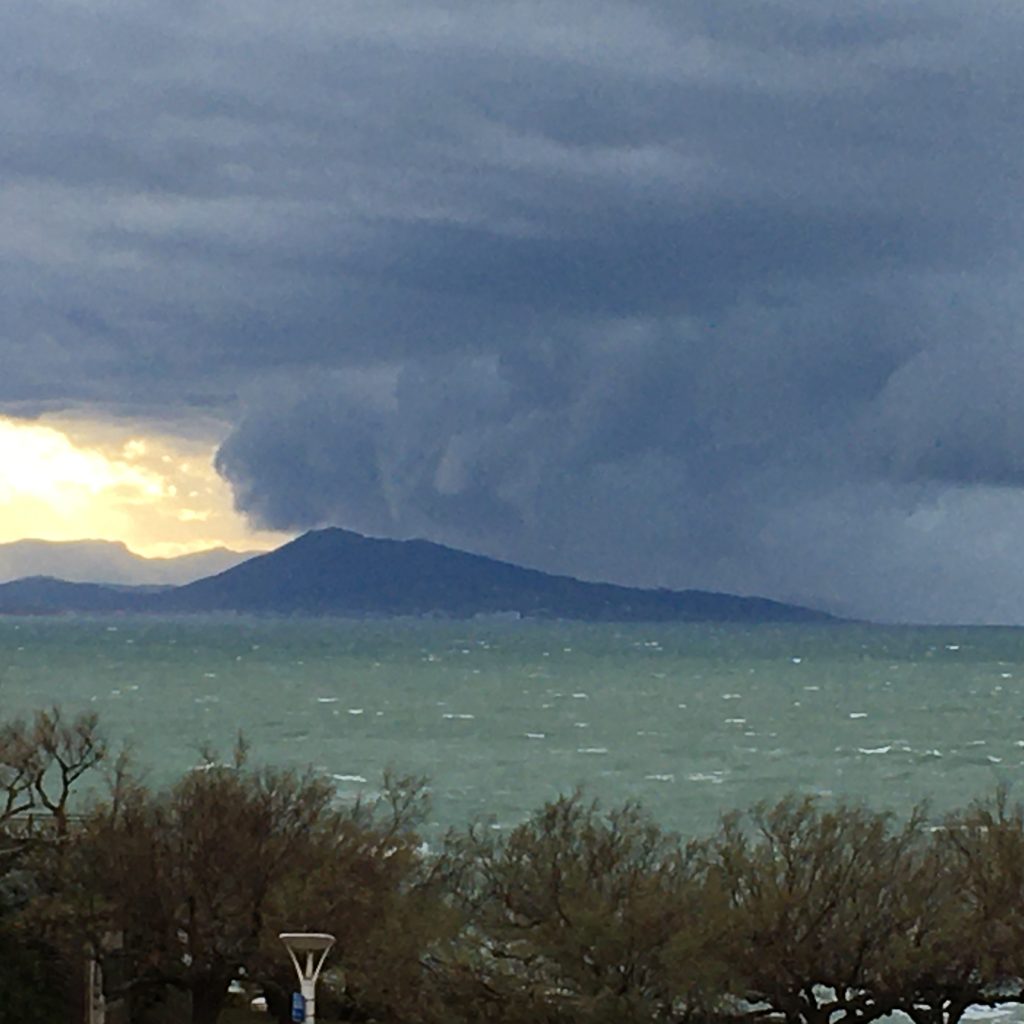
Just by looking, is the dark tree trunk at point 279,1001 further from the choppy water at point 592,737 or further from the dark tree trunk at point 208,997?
the choppy water at point 592,737

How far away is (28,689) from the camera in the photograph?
181 metres

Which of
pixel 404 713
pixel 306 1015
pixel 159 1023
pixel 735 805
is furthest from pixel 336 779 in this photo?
pixel 306 1015

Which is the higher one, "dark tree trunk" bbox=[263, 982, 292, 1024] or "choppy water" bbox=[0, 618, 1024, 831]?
"choppy water" bbox=[0, 618, 1024, 831]

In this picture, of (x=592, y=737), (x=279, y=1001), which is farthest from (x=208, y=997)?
(x=592, y=737)

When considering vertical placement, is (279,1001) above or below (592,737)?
below

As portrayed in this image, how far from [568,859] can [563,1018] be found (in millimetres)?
4070

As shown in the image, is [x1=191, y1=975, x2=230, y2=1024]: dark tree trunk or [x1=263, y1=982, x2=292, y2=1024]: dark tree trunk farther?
[x1=191, y1=975, x2=230, y2=1024]: dark tree trunk

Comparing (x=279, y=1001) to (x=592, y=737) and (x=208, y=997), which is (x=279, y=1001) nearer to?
(x=208, y=997)

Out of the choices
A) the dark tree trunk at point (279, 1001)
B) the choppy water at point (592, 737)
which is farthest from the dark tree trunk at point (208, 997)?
the choppy water at point (592, 737)

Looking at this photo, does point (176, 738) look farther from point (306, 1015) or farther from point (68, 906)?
point (306, 1015)

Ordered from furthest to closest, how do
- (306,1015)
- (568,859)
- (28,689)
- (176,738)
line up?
1. (28,689)
2. (176,738)
3. (568,859)
4. (306,1015)

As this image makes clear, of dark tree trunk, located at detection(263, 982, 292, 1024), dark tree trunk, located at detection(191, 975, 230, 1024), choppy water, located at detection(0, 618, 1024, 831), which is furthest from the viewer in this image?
choppy water, located at detection(0, 618, 1024, 831)

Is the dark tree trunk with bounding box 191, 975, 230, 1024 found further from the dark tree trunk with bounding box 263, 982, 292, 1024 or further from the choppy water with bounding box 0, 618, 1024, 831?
the choppy water with bounding box 0, 618, 1024, 831

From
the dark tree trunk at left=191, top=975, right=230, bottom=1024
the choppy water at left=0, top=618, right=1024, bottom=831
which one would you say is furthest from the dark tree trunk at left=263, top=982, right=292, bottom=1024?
the choppy water at left=0, top=618, right=1024, bottom=831
